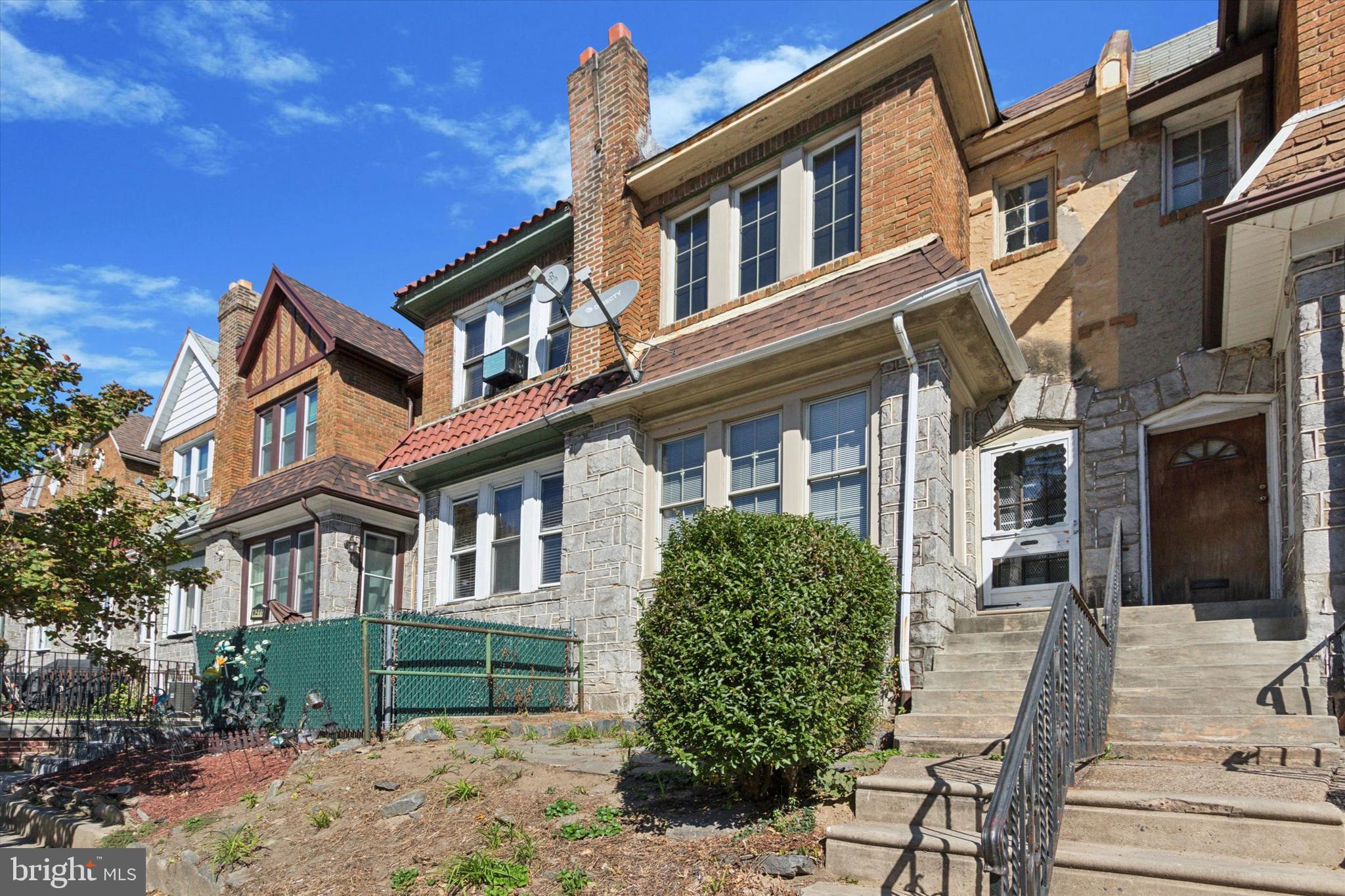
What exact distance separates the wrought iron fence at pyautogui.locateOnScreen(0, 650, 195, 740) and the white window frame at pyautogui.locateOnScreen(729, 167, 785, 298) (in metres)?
9.54

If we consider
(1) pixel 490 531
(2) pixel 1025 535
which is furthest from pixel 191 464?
(2) pixel 1025 535

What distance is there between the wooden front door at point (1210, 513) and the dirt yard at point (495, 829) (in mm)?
5158

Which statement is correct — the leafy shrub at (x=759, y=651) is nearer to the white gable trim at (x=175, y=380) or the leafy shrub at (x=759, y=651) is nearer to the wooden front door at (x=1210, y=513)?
the wooden front door at (x=1210, y=513)

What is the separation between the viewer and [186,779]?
9.29m

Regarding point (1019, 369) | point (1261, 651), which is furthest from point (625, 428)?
point (1261, 651)

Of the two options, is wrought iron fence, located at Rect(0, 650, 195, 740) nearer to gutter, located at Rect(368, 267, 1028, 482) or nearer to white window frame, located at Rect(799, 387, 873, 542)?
gutter, located at Rect(368, 267, 1028, 482)

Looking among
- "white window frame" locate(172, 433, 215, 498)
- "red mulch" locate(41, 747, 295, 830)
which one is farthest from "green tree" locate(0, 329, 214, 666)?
"white window frame" locate(172, 433, 215, 498)

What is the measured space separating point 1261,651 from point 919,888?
12.4 feet

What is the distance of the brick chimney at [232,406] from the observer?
64.6ft

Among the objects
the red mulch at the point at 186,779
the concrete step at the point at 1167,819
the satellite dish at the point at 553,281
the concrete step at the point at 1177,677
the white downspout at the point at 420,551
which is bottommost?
the red mulch at the point at 186,779

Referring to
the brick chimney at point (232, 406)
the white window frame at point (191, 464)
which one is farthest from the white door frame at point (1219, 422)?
the white window frame at point (191, 464)

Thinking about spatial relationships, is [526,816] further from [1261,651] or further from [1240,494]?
[1240,494]

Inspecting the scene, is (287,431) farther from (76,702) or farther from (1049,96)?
(1049,96)

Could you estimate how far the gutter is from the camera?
8523mm
